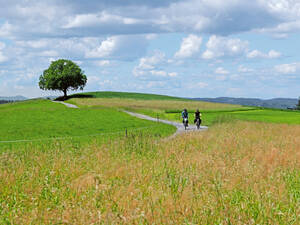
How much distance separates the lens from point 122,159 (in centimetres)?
1166

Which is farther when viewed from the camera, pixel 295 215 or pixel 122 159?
pixel 122 159

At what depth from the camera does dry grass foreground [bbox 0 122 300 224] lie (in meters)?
5.96

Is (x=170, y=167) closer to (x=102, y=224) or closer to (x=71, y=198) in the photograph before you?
(x=71, y=198)

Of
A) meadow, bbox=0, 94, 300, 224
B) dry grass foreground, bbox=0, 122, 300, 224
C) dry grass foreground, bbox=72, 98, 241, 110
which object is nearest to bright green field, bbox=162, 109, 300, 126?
dry grass foreground, bbox=72, 98, 241, 110

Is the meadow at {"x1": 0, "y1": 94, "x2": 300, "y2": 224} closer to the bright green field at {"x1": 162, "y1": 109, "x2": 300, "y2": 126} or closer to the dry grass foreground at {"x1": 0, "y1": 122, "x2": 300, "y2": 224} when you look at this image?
the dry grass foreground at {"x1": 0, "y1": 122, "x2": 300, "y2": 224}

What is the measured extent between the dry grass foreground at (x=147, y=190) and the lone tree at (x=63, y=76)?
10777 cm

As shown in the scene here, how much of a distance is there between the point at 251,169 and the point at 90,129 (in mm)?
27145

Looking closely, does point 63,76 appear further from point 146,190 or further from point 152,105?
point 146,190

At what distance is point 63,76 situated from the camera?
116 m

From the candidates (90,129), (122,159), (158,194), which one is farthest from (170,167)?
(90,129)

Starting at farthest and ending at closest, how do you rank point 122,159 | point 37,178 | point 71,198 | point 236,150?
point 236,150, point 122,159, point 37,178, point 71,198

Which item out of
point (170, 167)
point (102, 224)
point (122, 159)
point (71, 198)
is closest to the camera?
point (102, 224)

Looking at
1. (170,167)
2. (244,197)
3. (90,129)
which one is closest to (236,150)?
(170,167)

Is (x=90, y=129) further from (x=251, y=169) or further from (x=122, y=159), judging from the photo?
(x=251, y=169)
